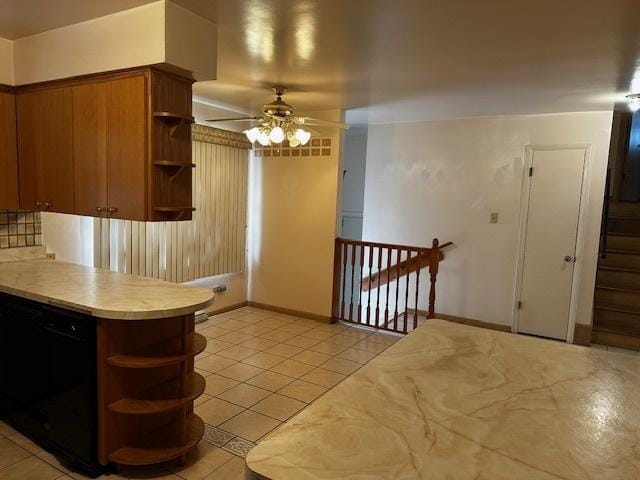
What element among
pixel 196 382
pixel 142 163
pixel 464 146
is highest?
pixel 464 146

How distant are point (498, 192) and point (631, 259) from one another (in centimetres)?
185

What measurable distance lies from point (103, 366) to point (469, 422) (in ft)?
6.00

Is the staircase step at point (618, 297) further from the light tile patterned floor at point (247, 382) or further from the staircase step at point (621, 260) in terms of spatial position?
the light tile patterned floor at point (247, 382)

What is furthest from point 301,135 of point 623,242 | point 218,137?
point 623,242

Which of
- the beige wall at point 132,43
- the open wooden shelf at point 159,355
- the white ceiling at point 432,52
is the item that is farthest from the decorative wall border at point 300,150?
the open wooden shelf at point 159,355

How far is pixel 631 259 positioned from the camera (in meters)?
5.16

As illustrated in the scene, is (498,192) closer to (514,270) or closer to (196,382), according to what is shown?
(514,270)

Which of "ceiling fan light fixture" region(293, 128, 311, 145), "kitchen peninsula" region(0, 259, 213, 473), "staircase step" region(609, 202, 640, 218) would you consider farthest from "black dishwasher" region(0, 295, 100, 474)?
"staircase step" region(609, 202, 640, 218)

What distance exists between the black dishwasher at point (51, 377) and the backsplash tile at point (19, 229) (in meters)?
0.83

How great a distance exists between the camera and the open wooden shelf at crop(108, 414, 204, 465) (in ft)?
7.34

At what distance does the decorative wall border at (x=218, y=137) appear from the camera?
15.0ft

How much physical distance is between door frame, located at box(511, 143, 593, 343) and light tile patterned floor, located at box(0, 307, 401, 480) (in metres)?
1.57

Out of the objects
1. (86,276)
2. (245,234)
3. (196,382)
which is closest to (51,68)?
(86,276)

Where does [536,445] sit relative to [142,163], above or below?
below
